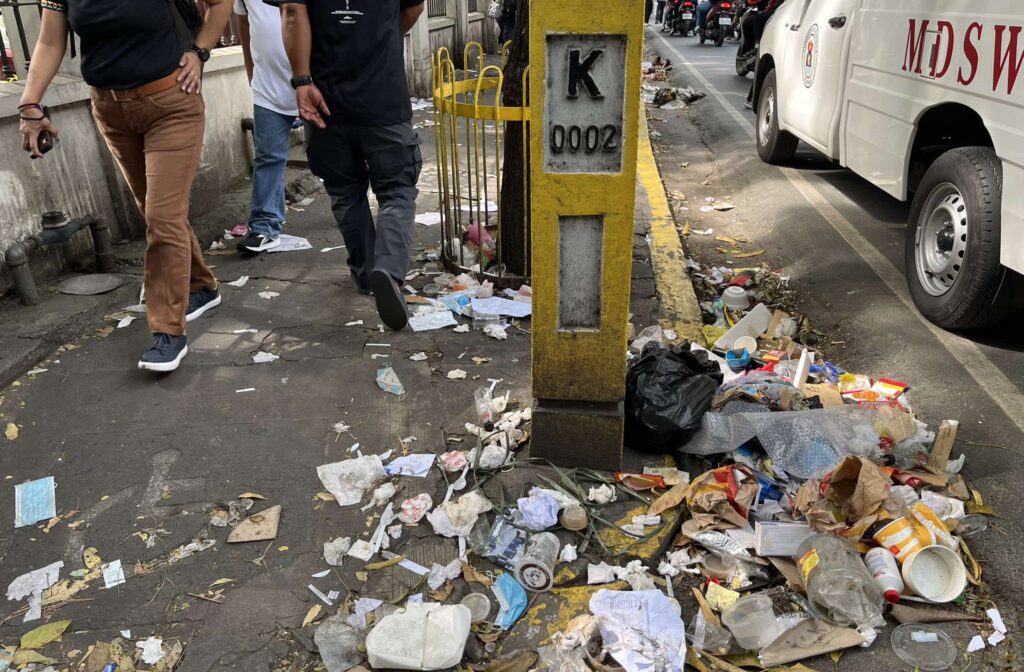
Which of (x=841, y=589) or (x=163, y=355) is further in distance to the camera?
(x=163, y=355)

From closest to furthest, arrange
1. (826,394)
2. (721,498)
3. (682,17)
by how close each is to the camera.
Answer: (721,498), (826,394), (682,17)

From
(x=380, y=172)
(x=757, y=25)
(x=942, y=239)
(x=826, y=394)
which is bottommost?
(x=826, y=394)

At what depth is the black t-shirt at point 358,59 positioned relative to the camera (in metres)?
3.62

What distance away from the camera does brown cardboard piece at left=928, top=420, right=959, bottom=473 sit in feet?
9.78

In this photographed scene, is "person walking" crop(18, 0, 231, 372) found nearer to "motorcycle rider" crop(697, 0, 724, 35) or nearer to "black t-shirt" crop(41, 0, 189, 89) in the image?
"black t-shirt" crop(41, 0, 189, 89)

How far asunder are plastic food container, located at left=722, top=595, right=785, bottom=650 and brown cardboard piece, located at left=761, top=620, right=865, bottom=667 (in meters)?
0.02

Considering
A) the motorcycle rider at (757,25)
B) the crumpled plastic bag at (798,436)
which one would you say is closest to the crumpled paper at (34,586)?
the crumpled plastic bag at (798,436)

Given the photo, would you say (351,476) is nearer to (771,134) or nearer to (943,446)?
(943,446)

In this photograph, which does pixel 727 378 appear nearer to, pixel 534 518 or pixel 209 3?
pixel 534 518

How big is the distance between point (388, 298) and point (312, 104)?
3.21 feet

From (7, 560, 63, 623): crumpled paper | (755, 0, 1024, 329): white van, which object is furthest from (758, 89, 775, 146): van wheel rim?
(7, 560, 63, 623): crumpled paper

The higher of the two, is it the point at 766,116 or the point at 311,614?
the point at 766,116

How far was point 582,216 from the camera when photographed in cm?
262

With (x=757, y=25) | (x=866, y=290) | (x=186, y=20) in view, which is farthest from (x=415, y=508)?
(x=757, y=25)
